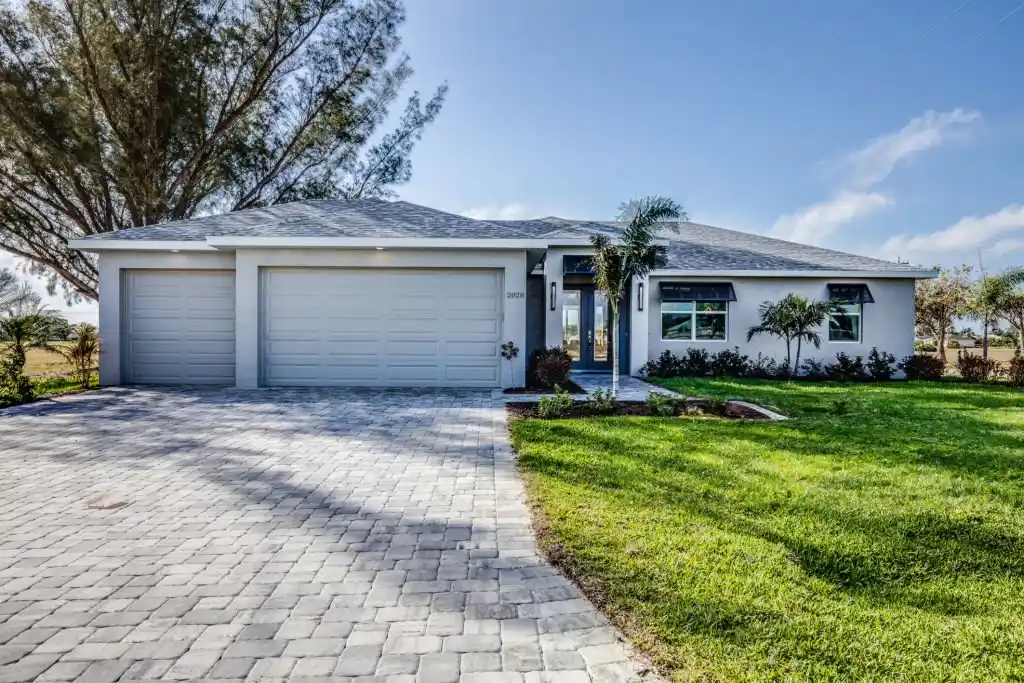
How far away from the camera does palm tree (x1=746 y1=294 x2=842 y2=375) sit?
41.9 feet

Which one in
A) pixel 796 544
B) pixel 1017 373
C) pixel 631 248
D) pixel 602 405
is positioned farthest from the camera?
pixel 1017 373

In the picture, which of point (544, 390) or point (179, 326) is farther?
point (179, 326)

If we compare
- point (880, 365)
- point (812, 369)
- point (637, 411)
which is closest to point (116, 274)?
point (637, 411)

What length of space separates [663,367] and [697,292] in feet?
7.61

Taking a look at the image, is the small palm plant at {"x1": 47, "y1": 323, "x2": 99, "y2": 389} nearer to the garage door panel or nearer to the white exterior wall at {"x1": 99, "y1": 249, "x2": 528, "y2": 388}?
the white exterior wall at {"x1": 99, "y1": 249, "x2": 528, "y2": 388}

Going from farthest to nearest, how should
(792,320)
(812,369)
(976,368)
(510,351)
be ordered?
(812,369) → (976,368) → (792,320) → (510,351)

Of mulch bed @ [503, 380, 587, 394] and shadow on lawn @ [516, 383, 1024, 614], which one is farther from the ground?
mulch bed @ [503, 380, 587, 394]

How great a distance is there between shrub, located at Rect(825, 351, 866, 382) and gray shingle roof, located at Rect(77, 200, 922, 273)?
8.48ft

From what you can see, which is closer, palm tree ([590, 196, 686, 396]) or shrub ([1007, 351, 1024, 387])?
palm tree ([590, 196, 686, 396])

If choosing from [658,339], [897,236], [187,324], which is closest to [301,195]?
[187,324]

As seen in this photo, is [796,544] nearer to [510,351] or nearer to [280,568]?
[280,568]

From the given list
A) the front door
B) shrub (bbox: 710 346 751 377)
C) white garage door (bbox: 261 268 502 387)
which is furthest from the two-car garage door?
shrub (bbox: 710 346 751 377)

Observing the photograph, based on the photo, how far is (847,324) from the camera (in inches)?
573

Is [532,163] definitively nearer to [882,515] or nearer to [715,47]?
[715,47]
